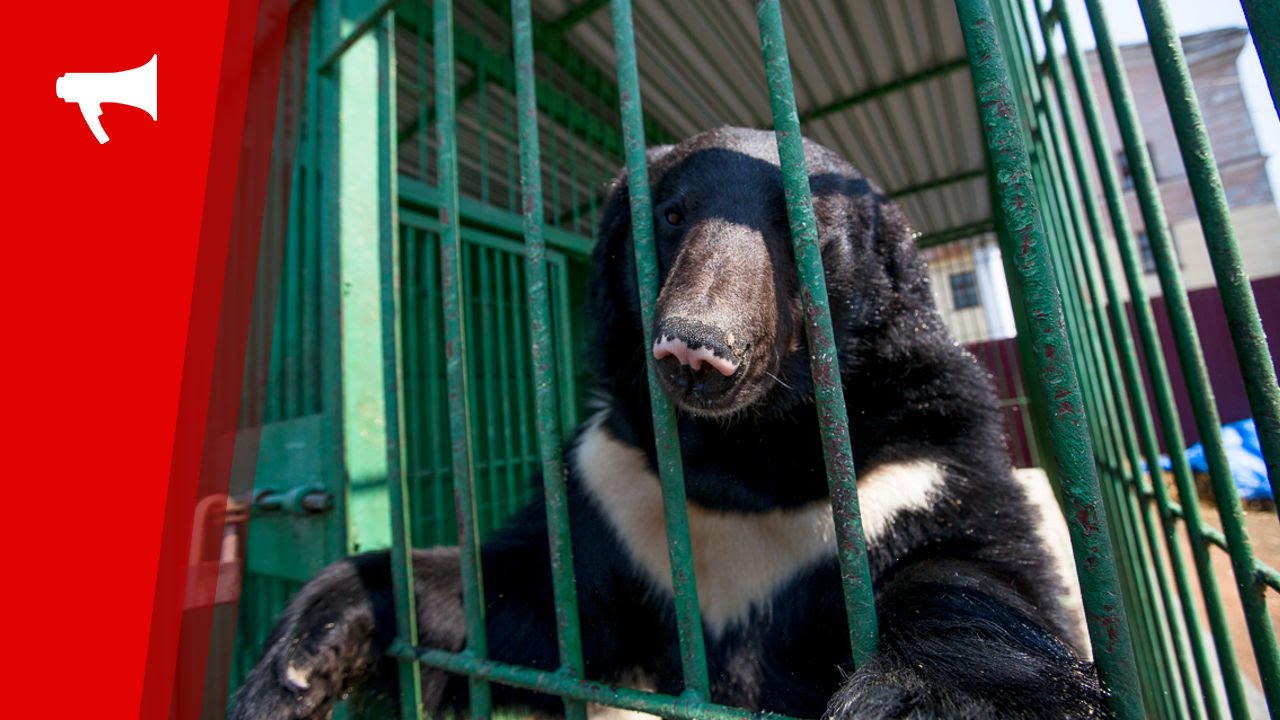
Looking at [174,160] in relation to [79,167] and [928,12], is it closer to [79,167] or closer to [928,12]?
[79,167]

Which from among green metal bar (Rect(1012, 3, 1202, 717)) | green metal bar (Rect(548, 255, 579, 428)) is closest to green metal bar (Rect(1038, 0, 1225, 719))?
green metal bar (Rect(1012, 3, 1202, 717))

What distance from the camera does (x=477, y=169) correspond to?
4.98 meters

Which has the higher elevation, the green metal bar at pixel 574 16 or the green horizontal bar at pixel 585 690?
the green metal bar at pixel 574 16

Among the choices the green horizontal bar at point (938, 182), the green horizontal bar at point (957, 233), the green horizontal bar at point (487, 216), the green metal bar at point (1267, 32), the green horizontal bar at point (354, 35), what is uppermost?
the green horizontal bar at point (938, 182)

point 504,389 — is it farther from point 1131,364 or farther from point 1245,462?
point 1245,462

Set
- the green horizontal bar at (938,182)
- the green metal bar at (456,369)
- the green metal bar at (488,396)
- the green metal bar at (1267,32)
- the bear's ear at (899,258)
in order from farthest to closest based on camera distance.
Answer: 1. the green horizontal bar at (938,182)
2. the green metal bar at (488,396)
3. the bear's ear at (899,258)
4. the green metal bar at (456,369)
5. the green metal bar at (1267,32)

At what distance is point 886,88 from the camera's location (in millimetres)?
4027

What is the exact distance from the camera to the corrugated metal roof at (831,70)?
11.2 ft

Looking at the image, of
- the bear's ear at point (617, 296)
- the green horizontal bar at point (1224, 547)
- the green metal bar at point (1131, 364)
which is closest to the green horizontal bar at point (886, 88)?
the green metal bar at point (1131, 364)

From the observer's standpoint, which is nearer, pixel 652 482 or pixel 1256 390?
pixel 1256 390

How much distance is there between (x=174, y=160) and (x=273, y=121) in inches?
26.5

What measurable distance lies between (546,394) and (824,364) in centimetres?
55

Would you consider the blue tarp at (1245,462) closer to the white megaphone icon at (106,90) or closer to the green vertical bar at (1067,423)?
the green vertical bar at (1067,423)

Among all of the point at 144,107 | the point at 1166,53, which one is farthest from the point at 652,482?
the point at 144,107
